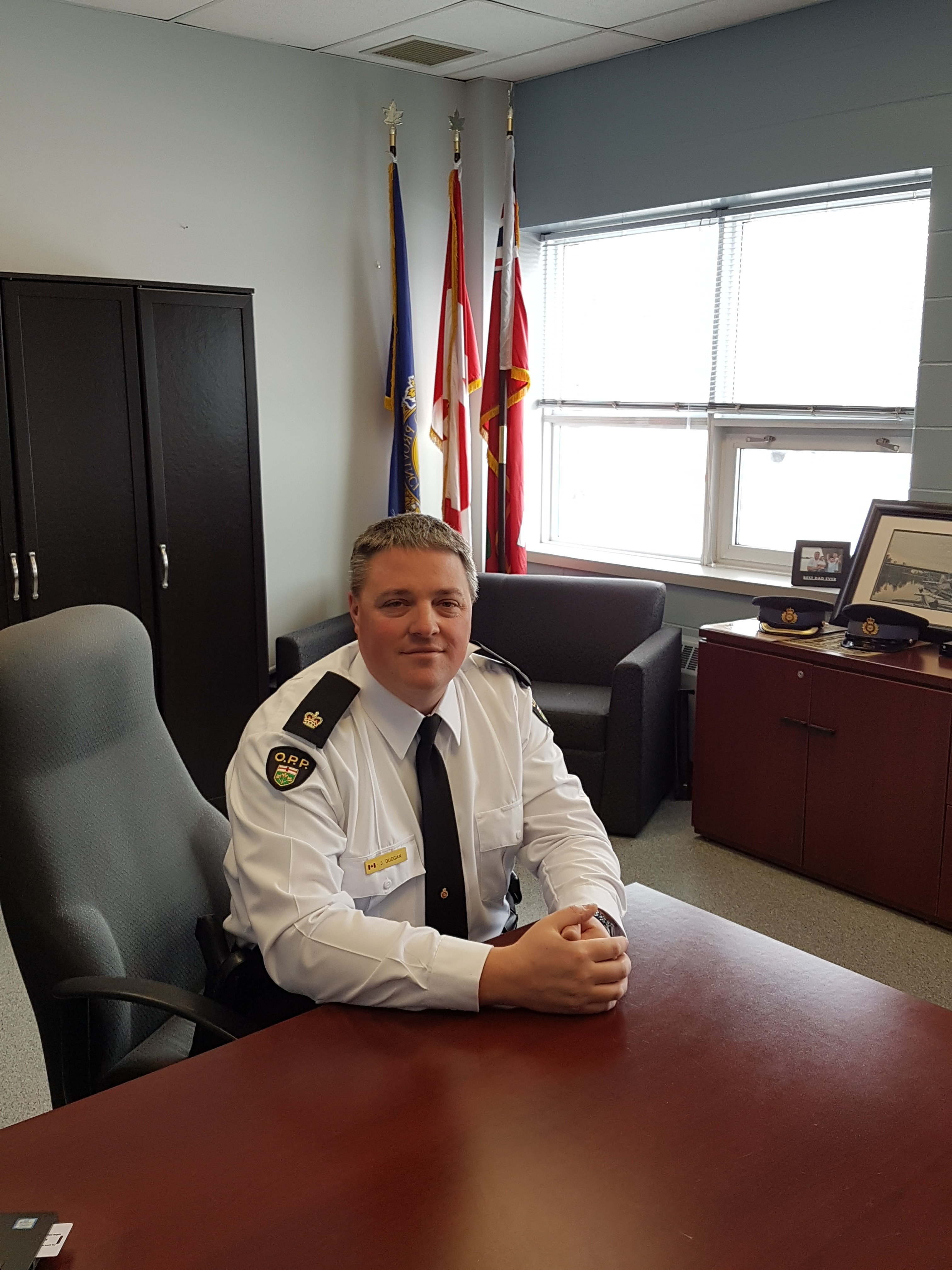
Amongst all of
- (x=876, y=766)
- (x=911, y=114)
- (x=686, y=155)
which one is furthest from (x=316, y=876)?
(x=686, y=155)

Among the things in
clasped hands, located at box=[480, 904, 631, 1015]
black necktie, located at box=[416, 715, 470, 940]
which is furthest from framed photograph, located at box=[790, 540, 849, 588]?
clasped hands, located at box=[480, 904, 631, 1015]

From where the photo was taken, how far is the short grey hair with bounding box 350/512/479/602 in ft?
5.51

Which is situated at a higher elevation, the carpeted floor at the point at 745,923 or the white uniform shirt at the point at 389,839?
the white uniform shirt at the point at 389,839

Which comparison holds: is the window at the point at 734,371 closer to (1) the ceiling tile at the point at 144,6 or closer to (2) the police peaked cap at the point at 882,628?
(2) the police peaked cap at the point at 882,628

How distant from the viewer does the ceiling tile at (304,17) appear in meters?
3.62

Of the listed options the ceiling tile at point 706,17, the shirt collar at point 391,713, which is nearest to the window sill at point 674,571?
the ceiling tile at point 706,17

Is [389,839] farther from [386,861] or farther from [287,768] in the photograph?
[287,768]

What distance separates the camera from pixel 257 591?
3.88m

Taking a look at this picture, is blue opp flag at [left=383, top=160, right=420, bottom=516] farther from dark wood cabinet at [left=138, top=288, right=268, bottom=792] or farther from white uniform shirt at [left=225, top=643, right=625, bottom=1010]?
white uniform shirt at [left=225, top=643, right=625, bottom=1010]

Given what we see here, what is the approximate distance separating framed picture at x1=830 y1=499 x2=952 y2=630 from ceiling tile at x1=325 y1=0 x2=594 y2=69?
199 cm

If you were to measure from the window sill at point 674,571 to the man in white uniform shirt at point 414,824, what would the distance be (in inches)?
86.9

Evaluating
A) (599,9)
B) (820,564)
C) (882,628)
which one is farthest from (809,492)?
(599,9)

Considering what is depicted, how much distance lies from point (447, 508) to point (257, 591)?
1123 mm

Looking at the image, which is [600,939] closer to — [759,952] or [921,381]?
[759,952]
